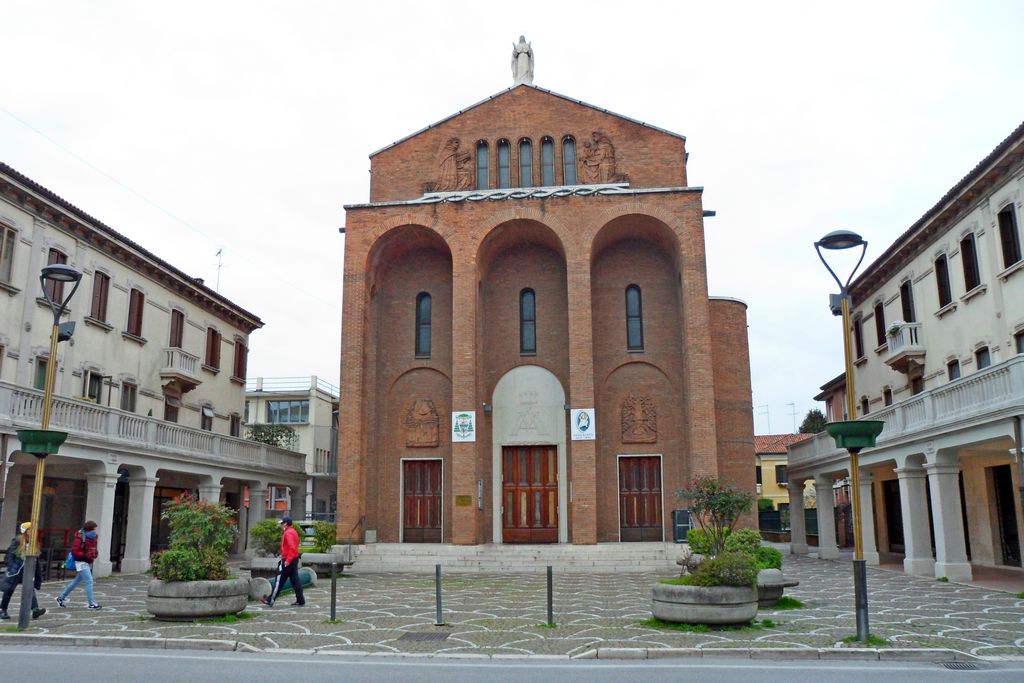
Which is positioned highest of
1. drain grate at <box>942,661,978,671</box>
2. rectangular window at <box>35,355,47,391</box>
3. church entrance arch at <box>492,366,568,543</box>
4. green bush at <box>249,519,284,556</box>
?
rectangular window at <box>35,355,47,391</box>

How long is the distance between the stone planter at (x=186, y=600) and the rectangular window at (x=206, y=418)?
1954 centimetres

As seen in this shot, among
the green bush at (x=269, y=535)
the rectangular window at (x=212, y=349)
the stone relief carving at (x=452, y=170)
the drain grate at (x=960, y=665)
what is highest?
the stone relief carving at (x=452, y=170)

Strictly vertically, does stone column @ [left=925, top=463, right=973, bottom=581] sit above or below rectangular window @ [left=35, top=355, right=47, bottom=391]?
below

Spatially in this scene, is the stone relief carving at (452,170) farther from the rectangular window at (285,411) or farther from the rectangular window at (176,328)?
the rectangular window at (285,411)

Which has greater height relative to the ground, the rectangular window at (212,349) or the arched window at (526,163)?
the arched window at (526,163)

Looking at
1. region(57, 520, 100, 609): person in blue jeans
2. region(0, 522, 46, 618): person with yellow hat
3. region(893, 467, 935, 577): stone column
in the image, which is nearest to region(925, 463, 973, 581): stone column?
region(893, 467, 935, 577): stone column

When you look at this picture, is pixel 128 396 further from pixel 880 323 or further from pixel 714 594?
pixel 880 323

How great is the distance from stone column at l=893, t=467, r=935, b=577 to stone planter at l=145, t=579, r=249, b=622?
17.8m

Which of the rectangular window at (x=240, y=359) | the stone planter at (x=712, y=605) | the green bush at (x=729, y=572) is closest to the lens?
the stone planter at (x=712, y=605)

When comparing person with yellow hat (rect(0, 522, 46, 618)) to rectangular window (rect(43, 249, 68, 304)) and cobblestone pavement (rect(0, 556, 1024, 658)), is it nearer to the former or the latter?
cobblestone pavement (rect(0, 556, 1024, 658))

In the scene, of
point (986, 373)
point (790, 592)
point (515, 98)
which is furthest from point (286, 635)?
point (515, 98)

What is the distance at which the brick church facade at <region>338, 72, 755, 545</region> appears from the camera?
90.4 ft

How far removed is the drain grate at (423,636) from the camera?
11.7 metres

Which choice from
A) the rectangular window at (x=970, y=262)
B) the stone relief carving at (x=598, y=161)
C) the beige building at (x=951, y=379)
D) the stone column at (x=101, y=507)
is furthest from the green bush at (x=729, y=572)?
the stone relief carving at (x=598, y=161)
